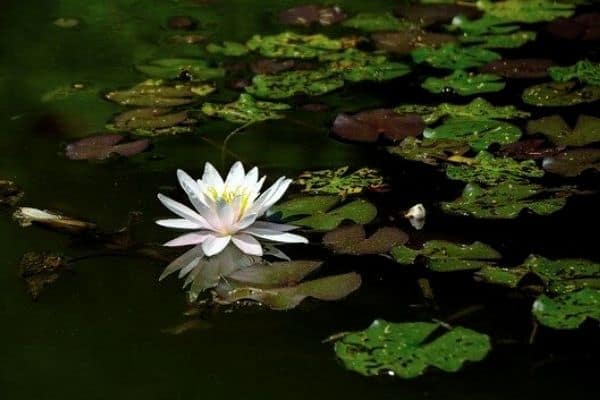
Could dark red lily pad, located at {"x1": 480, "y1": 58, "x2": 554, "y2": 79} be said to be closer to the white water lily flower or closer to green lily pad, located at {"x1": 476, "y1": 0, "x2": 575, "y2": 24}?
green lily pad, located at {"x1": 476, "y1": 0, "x2": 575, "y2": 24}

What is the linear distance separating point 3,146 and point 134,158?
0.94 ft

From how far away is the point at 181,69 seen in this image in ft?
8.71

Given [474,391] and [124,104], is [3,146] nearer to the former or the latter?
[124,104]

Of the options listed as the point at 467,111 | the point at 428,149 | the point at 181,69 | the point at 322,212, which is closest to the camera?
the point at 322,212

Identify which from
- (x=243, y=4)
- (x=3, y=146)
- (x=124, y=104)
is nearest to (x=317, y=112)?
(x=124, y=104)

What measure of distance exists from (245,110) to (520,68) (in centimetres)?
68

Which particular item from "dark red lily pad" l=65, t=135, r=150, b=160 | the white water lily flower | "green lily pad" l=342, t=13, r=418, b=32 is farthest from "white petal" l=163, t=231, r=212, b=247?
"green lily pad" l=342, t=13, r=418, b=32

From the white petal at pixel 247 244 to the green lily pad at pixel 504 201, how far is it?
A: 0.35 m

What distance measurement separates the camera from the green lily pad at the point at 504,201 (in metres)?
1.93

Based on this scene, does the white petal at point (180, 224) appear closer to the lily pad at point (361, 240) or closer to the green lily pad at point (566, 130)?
the lily pad at point (361, 240)

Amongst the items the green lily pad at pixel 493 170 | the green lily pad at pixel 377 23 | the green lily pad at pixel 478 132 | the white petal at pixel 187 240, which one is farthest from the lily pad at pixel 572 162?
the green lily pad at pixel 377 23

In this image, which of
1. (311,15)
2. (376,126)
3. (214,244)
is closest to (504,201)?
(376,126)

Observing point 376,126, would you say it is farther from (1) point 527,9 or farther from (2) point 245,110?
(1) point 527,9

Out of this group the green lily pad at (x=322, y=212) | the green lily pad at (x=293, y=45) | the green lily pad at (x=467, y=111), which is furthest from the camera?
the green lily pad at (x=293, y=45)
